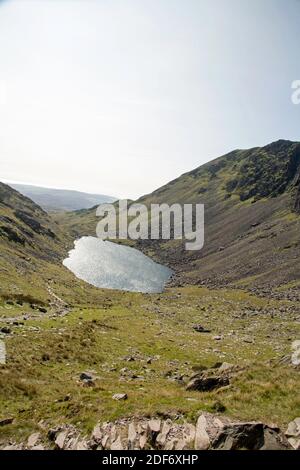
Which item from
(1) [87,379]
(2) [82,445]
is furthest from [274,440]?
(1) [87,379]

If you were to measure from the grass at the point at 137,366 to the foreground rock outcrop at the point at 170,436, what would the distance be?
76 cm

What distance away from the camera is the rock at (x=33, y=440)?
625 inches

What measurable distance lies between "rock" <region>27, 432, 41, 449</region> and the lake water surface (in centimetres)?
9204

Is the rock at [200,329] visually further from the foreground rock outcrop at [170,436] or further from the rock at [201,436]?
the rock at [201,436]

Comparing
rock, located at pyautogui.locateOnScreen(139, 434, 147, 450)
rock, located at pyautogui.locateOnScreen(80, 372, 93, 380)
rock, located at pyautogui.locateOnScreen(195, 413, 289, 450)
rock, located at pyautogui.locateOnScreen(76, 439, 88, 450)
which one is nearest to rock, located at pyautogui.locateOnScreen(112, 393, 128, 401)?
rock, located at pyautogui.locateOnScreen(76, 439, 88, 450)

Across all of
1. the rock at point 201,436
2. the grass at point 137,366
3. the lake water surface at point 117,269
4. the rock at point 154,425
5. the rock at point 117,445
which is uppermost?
the rock at point 201,436

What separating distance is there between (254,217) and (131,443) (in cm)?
15425

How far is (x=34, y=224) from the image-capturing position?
15538 cm

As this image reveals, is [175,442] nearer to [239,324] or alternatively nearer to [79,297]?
[239,324]

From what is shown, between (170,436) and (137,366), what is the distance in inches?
721

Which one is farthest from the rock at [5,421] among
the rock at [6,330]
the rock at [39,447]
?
the rock at [6,330]

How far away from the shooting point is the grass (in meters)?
17.8

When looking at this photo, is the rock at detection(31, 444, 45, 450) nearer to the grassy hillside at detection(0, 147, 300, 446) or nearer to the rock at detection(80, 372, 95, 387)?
the grassy hillside at detection(0, 147, 300, 446)
